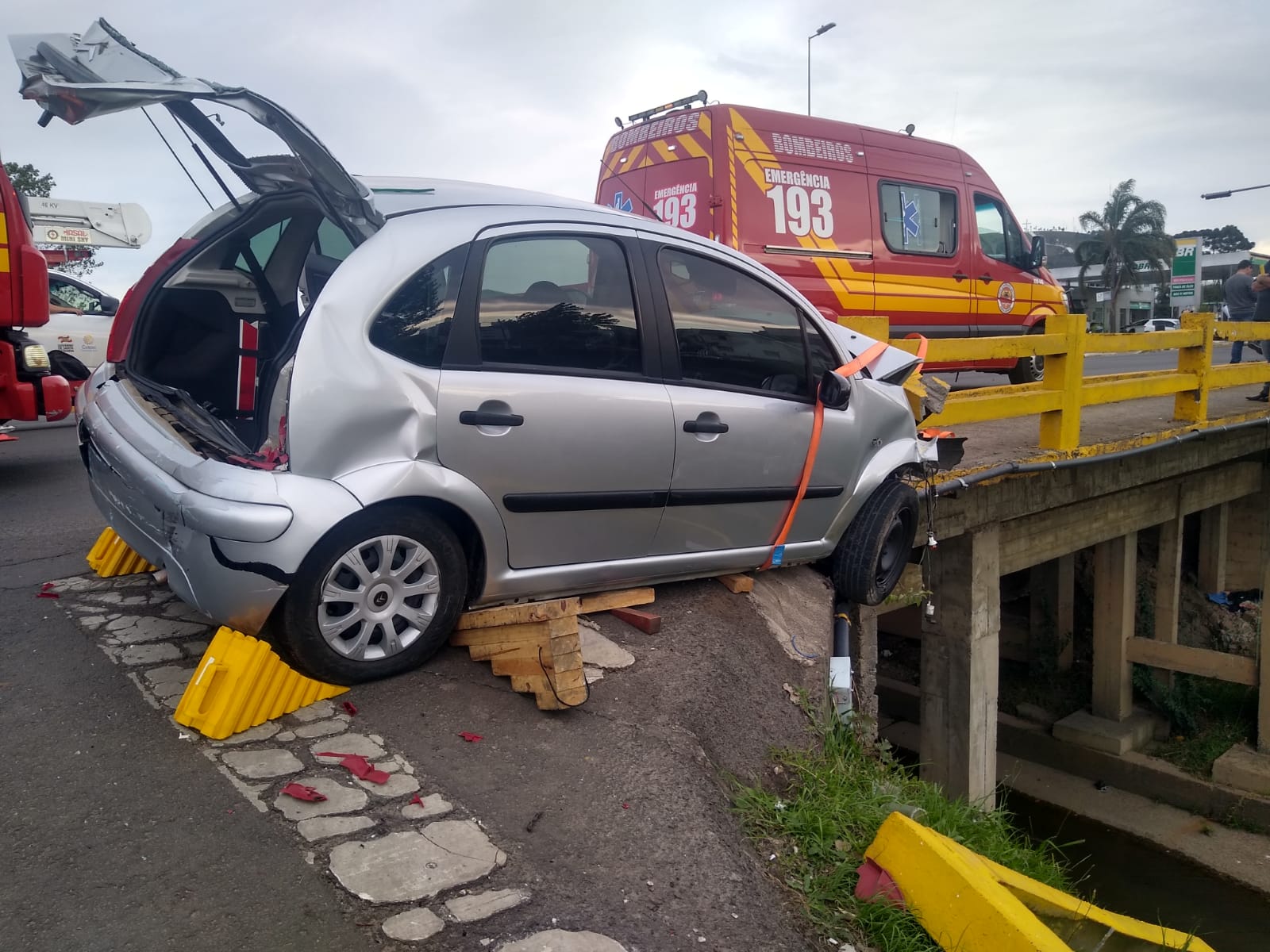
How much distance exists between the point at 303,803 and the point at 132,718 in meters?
0.77

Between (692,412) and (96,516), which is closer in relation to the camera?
(692,412)

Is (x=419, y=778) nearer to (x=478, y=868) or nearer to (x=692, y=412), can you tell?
(x=478, y=868)

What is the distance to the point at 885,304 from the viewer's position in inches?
346

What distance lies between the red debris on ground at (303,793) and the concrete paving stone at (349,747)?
0.54 ft

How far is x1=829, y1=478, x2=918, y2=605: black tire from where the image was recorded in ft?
15.9

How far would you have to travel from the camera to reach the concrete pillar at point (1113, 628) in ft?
38.4

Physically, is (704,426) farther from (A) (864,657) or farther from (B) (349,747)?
(A) (864,657)

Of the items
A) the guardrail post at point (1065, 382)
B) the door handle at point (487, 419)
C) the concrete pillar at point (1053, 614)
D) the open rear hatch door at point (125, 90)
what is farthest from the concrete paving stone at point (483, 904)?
the concrete pillar at point (1053, 614)

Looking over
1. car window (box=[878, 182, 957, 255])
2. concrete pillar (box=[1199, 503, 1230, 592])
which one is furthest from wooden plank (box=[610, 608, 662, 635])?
concrete pillar (box=[1199, 503, 1230, 592])

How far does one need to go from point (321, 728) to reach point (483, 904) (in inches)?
37.0

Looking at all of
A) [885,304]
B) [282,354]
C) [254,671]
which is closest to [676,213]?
[885,304]

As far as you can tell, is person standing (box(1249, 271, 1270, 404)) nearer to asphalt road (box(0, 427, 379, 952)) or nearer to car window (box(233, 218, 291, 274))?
car window (box(233, 218, 291, 274))

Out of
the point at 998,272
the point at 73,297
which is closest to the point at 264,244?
the point at 998,272

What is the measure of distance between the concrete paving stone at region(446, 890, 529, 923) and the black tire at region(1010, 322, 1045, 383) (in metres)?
9.20
